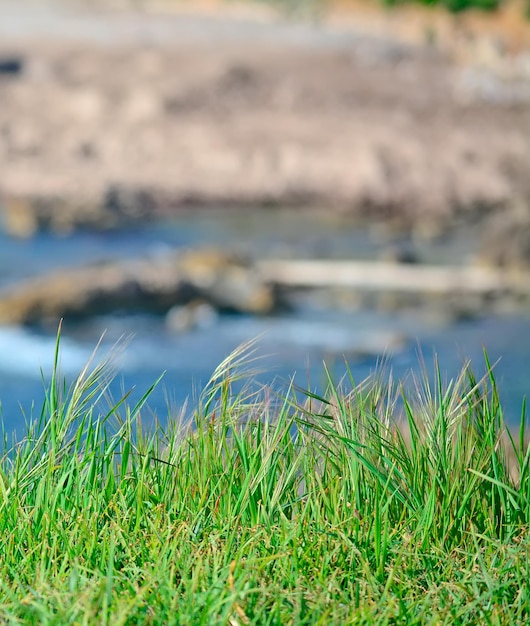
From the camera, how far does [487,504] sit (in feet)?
7.38

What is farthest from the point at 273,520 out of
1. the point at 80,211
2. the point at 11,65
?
the point at 11,65

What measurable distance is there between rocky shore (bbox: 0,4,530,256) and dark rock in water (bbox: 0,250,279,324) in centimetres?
234

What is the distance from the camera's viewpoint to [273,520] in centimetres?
218

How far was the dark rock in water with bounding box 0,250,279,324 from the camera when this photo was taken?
774cm

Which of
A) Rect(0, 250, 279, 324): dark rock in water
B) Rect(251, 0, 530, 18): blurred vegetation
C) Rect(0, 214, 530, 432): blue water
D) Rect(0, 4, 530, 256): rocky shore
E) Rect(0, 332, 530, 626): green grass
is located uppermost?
Rect(251, 0, 530, 18): blurred vegetation

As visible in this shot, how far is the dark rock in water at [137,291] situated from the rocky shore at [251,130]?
234cm

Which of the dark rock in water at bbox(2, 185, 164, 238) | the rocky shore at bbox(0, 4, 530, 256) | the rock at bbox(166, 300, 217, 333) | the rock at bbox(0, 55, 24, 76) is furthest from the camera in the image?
the rock at bbox(0, 55, 24, 76)

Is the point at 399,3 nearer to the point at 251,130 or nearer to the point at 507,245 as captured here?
the point at 251,130

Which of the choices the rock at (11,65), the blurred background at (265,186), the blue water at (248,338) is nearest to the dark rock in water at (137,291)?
the blurred background at (265,186)

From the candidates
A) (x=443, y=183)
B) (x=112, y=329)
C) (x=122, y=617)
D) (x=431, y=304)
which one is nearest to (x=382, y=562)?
(x=122, y=617)

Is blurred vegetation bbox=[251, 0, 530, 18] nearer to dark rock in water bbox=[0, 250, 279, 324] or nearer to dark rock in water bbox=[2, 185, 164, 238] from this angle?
dark rock in water bbox=[2, 185, 164, 238]

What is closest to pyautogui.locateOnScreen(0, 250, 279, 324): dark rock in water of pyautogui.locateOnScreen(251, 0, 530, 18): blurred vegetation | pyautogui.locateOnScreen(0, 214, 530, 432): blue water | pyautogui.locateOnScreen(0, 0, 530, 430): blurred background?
pyautogui.locateOnScreen(0, 0, 530, 430): blurred background

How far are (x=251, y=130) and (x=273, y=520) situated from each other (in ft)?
35.3

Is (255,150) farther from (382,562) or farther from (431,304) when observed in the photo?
(382,562)
